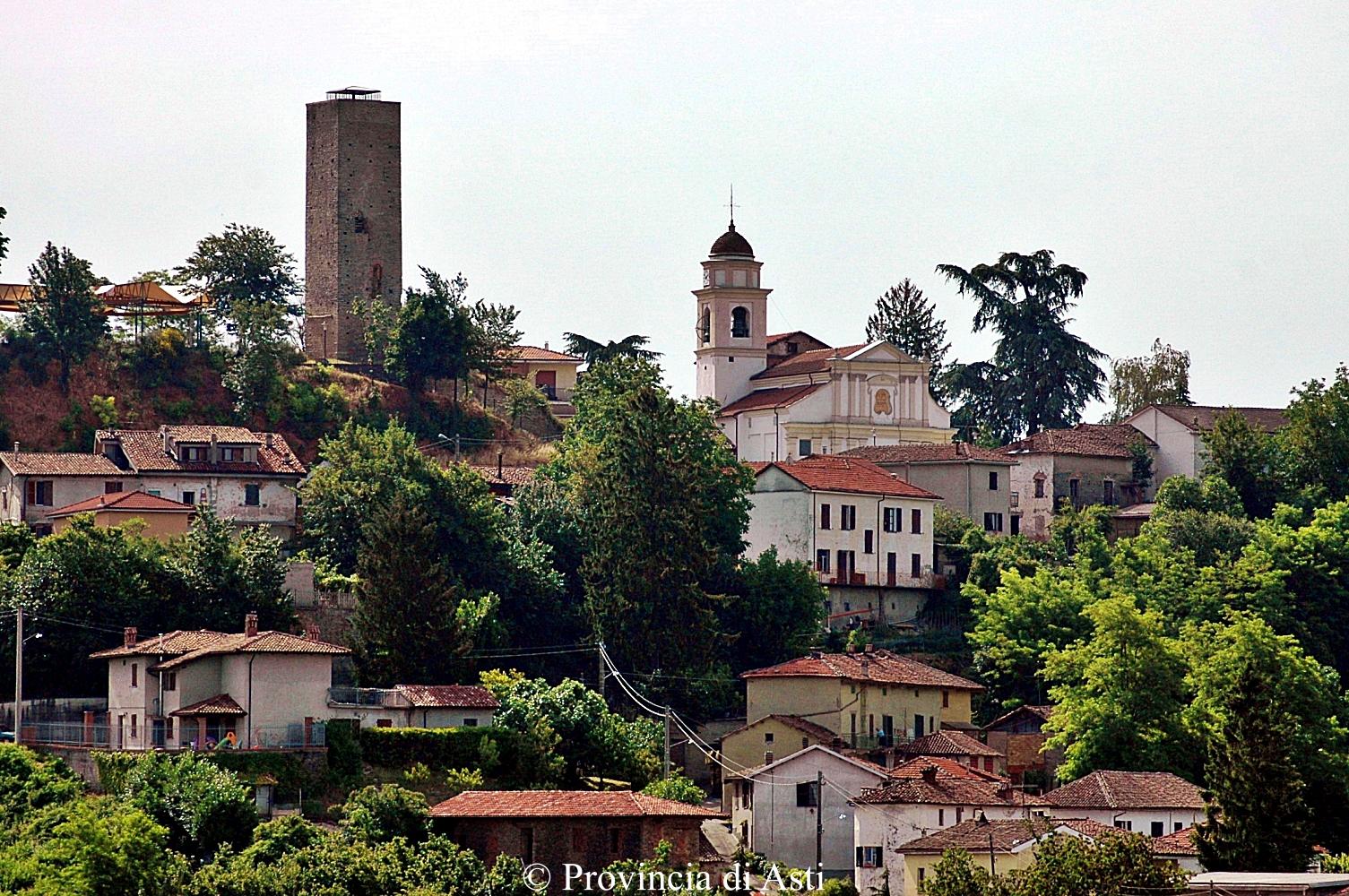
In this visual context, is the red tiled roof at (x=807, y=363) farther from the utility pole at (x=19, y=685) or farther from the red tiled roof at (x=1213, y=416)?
the utility pole at (x=19, y=685)

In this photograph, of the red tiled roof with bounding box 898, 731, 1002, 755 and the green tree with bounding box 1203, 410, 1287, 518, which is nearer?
the red tiled roof with bounding box 898, 731, 1002, 755

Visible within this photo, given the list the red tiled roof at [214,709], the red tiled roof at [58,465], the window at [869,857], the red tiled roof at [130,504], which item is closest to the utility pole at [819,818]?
the window at [869,857]

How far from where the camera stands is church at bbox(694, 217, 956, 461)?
9988 centimetres

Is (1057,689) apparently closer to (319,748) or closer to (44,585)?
(319,748)

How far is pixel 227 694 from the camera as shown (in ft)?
218

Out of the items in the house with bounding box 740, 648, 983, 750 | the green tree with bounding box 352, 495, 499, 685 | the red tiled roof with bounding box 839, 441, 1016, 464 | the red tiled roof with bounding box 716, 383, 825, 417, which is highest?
the red tiled roof with bounding box 716, 383, 825, 417

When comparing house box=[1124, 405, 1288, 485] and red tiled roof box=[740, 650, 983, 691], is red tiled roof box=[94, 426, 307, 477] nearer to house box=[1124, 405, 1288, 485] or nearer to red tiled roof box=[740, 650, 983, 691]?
red tiled roof box=[740, 650, 983, 691]

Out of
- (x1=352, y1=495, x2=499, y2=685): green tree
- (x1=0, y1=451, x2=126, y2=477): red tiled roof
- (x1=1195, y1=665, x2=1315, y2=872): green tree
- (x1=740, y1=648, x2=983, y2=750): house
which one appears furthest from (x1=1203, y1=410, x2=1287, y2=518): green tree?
(x1=0, y1=451, x2=126, y2=477): red tiled roof

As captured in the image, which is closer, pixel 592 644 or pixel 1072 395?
pixel 592 644

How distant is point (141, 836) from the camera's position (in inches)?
2343

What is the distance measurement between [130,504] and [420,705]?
14733 millimetres

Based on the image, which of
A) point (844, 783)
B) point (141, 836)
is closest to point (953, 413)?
point (844, 783)

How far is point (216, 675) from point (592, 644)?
12.8 metres

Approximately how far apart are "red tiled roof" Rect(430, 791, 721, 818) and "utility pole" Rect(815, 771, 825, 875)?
3.58 metres
